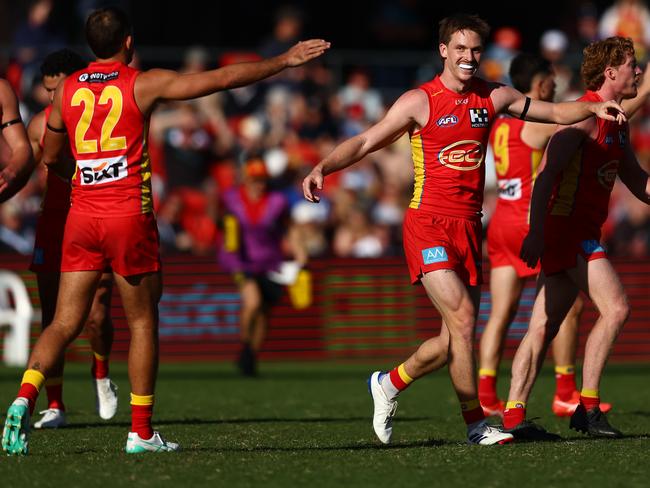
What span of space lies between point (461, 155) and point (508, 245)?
7.70ft

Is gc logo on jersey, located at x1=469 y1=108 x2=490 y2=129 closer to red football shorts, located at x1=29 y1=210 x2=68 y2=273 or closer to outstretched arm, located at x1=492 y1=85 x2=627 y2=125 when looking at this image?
outstretched arm, located at x1=492 y1=85 x2=627 y2=125

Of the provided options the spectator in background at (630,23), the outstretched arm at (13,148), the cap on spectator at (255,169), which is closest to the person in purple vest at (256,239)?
the cap on spectator at (255,169)

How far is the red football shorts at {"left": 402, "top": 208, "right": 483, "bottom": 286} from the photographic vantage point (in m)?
8.21

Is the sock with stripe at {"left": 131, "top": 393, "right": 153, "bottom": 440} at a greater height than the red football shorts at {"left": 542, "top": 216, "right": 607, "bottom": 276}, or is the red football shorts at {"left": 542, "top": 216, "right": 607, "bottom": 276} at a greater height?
the red football shorts at {"left": 542, "top": 216, "right": 607, "bottom": 276}

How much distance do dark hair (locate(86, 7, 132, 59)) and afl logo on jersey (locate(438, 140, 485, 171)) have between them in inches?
81.1

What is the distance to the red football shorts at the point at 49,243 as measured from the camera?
973 cm

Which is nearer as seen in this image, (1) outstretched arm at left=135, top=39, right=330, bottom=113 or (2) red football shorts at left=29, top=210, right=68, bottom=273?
(1) outstretched arm at left=135, top=39, right=330, bottom=113

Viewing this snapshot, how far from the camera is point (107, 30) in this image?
7711mm

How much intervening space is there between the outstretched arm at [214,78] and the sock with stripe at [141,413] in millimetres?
1674

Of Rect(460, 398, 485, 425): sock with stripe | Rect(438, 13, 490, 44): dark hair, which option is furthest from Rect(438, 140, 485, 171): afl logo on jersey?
Rect(460, 398, 485, 425): sock with stripe

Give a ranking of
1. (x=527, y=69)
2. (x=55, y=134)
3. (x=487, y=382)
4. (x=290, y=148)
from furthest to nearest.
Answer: (x=290, y=148)
(x=487, y=382)
(x=527, y=69)
(x=55, y=134)

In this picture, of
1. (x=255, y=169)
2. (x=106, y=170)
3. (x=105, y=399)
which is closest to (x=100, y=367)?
(x=105, y=399)

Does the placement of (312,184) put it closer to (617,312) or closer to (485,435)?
(485,435)

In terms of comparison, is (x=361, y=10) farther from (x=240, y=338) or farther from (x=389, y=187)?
(x=240, y=338)
